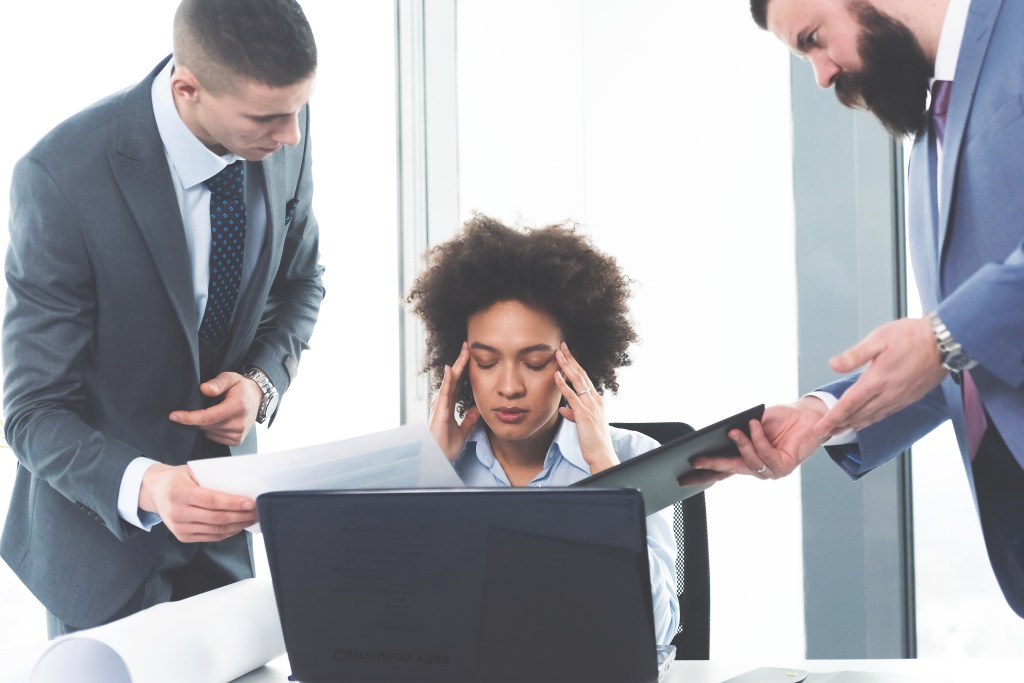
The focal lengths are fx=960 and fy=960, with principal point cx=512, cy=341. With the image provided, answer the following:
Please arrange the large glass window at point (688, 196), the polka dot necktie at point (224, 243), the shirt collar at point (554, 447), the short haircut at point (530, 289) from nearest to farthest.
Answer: the polka dot necktie at point (224, 243) → the shirt collar at point (554, 447) → the short haircut at point (530, 289) → the large glass window at point (688, 196)

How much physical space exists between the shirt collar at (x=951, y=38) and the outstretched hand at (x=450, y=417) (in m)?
0.96

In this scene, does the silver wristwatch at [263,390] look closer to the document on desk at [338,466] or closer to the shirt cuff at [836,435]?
the document on desk at [338,466]

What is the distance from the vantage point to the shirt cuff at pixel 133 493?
1.36m

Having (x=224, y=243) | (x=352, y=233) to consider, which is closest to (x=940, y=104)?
(x=224, y=243)

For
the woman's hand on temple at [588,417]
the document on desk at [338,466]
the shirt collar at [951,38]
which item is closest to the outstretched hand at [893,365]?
the shirt collar at [951,38]

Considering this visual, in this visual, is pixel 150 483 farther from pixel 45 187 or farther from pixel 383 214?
pixel 383 214

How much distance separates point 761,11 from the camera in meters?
1.49

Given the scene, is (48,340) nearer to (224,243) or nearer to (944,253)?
(224,243)

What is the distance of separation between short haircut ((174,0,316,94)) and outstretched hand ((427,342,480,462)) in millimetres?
667

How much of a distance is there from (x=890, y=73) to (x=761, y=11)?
0.76ft

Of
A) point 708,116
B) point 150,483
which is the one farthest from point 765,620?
point 150,483

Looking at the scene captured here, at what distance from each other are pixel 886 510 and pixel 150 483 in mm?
1761

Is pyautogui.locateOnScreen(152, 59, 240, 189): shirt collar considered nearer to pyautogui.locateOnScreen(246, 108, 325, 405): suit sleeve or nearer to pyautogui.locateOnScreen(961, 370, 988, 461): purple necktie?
pyautogui.locateOnScreen(246, 108, 325, 405): suit sleeve

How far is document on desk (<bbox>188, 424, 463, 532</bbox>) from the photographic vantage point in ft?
3.25
